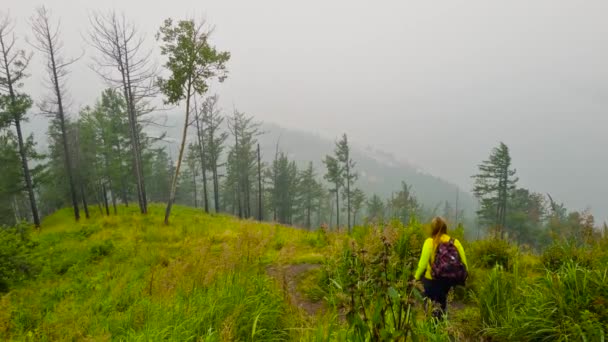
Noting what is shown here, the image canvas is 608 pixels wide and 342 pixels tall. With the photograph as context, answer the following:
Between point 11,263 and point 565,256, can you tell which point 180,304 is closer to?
point 565,256

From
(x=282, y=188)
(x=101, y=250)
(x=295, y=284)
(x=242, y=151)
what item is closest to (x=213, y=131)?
(x=242, y=151)

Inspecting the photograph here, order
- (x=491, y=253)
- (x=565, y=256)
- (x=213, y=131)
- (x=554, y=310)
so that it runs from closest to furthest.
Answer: (x=554, y=310) < (x=565, y=256) < (x=491, y=253) < (x=213, y=131)

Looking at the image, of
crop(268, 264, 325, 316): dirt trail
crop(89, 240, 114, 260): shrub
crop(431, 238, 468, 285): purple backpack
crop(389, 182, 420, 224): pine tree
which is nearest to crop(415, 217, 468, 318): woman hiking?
crop(431, 238, 468, 285): purple backpack

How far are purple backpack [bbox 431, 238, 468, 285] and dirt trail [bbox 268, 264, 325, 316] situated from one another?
6.34 ft

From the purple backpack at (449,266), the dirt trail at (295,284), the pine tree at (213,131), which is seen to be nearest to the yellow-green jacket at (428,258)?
the purple backpack at (449,266)

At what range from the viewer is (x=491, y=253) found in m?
7.18

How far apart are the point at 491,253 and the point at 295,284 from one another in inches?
178

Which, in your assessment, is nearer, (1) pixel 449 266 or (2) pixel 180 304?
(2) pixel 180 304

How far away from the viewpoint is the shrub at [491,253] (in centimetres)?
702

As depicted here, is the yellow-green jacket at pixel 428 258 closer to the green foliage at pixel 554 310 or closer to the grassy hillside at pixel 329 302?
the grassy hillside at pixel 329 302

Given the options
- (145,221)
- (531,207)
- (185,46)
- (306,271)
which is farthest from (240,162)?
(531,207)

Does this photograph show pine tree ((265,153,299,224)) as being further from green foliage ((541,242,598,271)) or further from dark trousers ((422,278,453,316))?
dark trousers ((422,278,453,316))

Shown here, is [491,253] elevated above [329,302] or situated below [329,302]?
below

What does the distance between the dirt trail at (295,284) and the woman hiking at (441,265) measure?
1804mm
